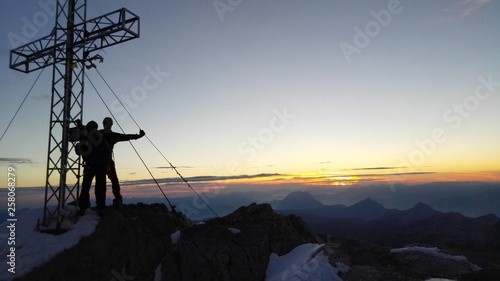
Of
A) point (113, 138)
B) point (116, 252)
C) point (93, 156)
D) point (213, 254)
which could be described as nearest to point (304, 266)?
point (213, 254)

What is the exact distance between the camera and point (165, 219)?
1841 centimetres

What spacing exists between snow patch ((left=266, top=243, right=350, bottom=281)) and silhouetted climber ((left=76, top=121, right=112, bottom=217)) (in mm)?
9217

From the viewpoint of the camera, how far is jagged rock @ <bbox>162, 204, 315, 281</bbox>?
550 inches

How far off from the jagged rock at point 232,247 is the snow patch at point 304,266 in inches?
17.0

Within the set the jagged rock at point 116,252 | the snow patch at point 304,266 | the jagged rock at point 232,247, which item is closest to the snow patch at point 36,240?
the jagged rock at point 116,252

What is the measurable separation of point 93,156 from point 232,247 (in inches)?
318

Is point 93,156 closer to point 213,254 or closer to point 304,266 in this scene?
point 213,254

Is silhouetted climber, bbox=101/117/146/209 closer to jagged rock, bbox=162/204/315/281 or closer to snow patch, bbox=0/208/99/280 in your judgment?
snow patch, bbox=0/208/99/280

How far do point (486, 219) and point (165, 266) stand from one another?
14999 cm

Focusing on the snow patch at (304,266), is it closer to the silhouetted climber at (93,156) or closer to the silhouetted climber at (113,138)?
the silhouetted climber at (113,138)

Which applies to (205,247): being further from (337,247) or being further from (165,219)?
(337,247)

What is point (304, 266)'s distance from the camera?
1198 cm

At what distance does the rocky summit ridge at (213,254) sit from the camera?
13.7 m

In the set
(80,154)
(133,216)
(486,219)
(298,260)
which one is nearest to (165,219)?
(133,216)
